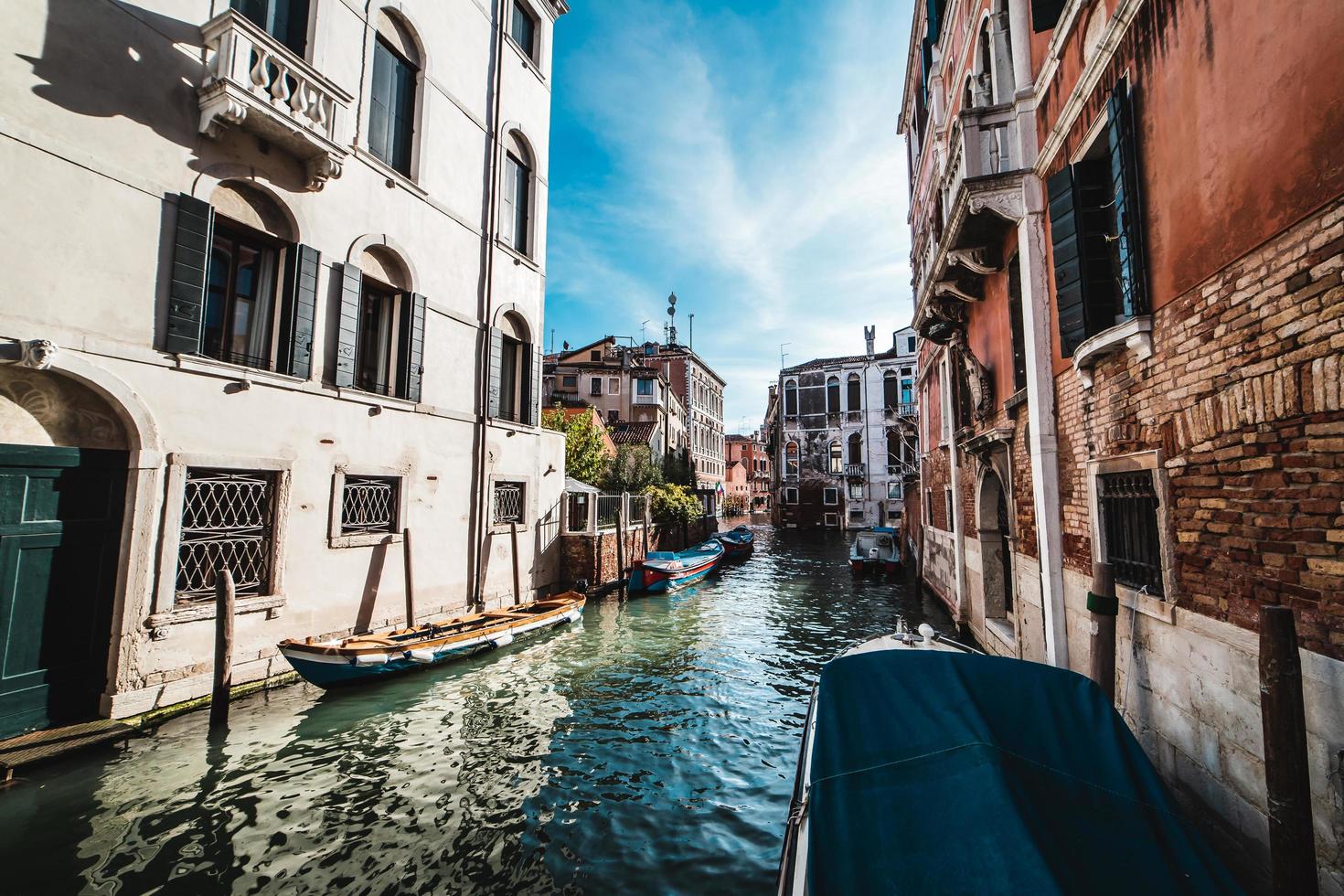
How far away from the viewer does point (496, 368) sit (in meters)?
11.1

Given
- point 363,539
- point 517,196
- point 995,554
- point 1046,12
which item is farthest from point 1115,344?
point 517,196

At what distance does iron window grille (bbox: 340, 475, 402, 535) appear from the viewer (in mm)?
8195

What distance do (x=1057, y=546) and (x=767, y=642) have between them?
5999mm

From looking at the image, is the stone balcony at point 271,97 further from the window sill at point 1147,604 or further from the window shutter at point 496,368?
the window sill at point 1147,604

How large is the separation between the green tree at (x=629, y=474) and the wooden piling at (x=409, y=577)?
1298cm

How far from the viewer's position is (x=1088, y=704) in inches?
119

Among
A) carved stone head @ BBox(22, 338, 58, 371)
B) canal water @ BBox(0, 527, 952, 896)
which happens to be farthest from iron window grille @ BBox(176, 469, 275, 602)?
carved stone head @ BBox(22, 338, 58, 371)

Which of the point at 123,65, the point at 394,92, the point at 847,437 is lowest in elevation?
the point at 847,437

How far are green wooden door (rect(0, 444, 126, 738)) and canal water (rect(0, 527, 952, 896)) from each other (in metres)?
0.78

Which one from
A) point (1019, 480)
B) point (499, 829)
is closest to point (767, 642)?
point (1019, 480)

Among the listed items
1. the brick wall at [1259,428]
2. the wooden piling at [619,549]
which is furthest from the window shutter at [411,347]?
the brick wall at [1259,428]

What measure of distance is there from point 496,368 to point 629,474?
11835mm

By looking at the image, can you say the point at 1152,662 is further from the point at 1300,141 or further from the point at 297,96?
the point at 297,96

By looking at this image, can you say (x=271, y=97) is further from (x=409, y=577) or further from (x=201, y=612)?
(x=409, y=577)
